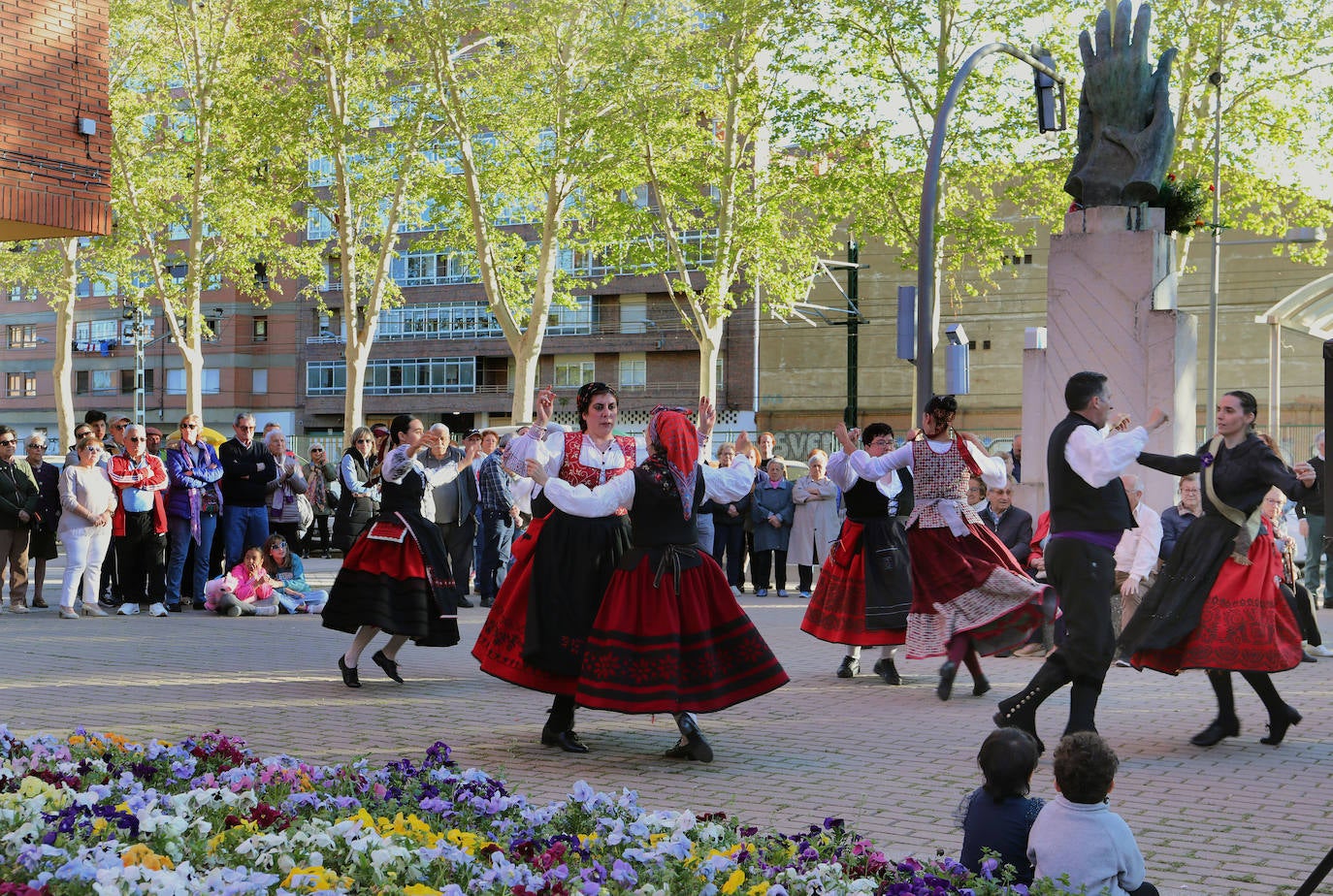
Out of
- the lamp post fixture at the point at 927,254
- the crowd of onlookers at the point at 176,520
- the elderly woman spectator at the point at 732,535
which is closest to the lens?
the crowd of onlookers at the point at 176,520

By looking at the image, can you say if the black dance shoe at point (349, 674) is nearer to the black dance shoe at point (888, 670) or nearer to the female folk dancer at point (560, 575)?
the female folk dancer at point (560, 575)

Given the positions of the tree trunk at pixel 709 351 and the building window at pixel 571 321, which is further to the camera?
the building window at pixel 571 321

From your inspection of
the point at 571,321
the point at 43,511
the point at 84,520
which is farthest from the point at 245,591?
the point at 571,321

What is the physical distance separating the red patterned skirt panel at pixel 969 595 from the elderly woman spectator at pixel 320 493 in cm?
1212

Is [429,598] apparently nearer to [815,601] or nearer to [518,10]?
[815,601]

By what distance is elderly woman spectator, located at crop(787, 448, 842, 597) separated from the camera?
776 inches

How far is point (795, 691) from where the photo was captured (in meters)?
10.6

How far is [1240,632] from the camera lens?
8320 millimetres

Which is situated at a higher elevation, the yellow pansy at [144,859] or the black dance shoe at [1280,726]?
the yellow pansy at [144,859]

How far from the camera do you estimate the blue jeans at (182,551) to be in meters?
16.5

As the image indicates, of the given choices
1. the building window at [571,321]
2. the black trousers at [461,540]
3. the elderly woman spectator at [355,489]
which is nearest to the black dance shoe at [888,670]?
the elderly woman spectator at [355,489]

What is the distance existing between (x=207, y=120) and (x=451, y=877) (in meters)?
34.2

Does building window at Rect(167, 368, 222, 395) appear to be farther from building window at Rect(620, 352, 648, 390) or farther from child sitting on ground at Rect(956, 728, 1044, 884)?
child sitting on ground at Rect(956, 728, 1044, 884)

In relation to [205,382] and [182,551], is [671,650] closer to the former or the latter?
[182,551]
